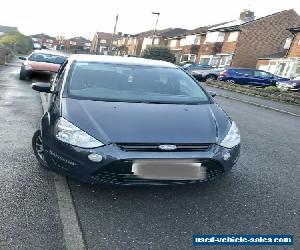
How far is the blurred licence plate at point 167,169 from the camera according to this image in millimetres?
3303

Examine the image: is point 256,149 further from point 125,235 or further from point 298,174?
point 125,235

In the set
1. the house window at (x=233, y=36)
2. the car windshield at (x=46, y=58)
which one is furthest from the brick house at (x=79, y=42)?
the car windshield at (x=46, y=58)

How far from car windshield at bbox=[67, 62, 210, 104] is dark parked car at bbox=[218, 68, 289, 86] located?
813 inches

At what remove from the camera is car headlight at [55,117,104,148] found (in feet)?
11.0

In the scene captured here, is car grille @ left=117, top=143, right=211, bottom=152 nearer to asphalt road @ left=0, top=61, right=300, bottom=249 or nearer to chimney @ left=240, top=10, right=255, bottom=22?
asphalt road @ left=0, top=61, right=300, bottom=249

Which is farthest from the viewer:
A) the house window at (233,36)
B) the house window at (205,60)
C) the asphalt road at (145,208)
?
the house window at (205,60)

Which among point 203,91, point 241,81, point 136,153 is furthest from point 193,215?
point 241,81

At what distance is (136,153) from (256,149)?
11.3 ft

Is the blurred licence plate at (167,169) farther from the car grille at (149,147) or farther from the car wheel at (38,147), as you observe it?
the car wheel at (38,147)

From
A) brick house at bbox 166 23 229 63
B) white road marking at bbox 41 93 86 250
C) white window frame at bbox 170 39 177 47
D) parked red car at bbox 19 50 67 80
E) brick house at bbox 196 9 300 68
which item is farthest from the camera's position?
white window frame at bbox 170 39 177 47

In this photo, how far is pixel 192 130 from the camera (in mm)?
3617

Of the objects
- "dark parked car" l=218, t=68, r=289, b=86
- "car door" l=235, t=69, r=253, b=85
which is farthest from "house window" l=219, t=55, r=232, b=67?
"car door" l=235, t=69, r=253, b=85

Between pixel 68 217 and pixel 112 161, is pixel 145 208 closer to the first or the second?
pixel 112 161

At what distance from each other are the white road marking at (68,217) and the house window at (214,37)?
4227 centimetres
